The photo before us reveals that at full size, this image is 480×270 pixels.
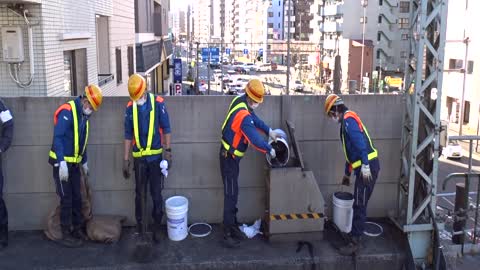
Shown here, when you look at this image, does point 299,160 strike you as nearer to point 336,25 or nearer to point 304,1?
point 336,25

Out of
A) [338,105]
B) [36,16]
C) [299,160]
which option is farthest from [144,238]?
[36,16]

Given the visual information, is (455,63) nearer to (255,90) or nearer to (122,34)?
(122,34)

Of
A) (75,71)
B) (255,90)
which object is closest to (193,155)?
(255,90)

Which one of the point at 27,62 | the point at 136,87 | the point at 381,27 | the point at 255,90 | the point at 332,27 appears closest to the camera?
the point at 136,87

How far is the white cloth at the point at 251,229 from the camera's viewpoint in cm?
631

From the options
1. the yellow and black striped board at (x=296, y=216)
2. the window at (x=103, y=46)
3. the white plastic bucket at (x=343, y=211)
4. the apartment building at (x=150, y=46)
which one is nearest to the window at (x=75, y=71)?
the window at (x=103, y=46)

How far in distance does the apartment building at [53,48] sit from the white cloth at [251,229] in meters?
4.07

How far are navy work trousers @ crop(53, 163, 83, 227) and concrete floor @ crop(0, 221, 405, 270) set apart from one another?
0.36 m

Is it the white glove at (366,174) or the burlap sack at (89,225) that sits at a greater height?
the white glove at (366,174)

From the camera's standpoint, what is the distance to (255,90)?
19.1 feet

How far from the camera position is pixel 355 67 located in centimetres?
6150

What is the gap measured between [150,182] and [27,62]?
3.36m

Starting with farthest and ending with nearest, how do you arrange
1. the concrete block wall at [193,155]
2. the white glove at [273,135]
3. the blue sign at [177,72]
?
the blue sign at [177,72]
the concrete block wall at [193,155]
the white glove at [273,135]

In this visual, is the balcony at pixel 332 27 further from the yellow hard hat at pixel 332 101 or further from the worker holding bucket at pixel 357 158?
the worker holding bucket at pixel 357 158
